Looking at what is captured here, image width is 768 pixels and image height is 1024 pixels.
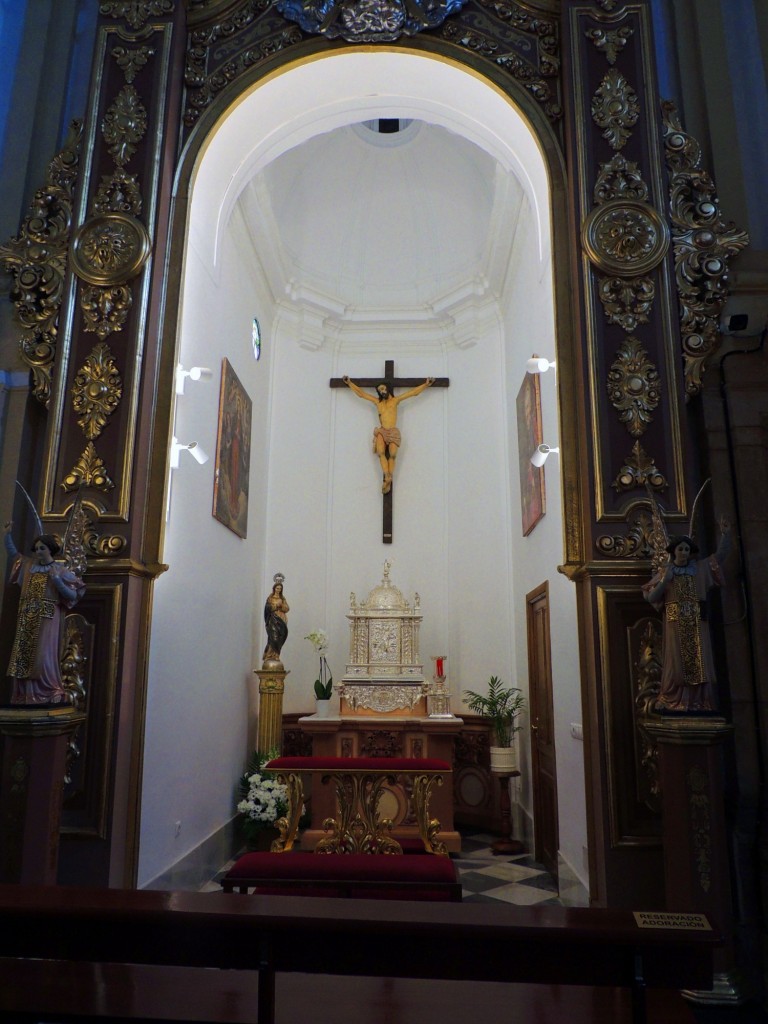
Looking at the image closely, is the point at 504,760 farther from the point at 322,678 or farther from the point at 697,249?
the point at 697,249

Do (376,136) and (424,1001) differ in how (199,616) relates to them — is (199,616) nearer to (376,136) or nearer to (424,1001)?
(424,1001)

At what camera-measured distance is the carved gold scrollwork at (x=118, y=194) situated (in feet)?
18.9

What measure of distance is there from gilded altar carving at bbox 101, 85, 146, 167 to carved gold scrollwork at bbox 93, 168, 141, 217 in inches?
5.0

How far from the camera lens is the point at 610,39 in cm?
595

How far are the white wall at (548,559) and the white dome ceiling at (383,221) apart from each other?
1.38 m

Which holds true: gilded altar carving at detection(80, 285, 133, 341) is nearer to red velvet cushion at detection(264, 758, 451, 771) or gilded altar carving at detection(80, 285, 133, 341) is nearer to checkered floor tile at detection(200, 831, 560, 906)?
red velvet cushion at detection(264, 758, 451, 771)

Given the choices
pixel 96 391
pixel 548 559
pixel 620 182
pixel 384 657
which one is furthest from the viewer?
pixel 384 657

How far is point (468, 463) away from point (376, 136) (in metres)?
4.60

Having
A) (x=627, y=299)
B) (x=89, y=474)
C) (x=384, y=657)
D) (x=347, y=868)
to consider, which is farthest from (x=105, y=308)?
(x=384, y=657)

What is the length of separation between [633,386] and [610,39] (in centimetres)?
282

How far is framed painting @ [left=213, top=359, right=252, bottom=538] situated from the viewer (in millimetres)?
7800

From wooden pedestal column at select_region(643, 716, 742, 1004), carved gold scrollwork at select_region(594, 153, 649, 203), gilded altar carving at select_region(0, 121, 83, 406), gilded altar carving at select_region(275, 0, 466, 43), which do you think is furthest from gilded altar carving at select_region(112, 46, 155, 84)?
wooden pedestal column at select_region(643, 716, 742, 1004)

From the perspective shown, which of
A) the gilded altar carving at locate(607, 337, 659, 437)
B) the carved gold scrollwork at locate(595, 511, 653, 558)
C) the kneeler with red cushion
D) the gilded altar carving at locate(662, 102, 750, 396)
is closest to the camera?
the kneeler with red cushion

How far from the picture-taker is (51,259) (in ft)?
18.8
